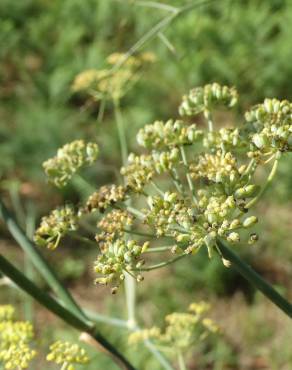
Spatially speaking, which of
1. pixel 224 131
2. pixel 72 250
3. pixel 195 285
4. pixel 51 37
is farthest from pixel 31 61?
pixel 224 131

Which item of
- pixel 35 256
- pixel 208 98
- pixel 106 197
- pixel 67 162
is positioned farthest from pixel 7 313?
pixel 208 98

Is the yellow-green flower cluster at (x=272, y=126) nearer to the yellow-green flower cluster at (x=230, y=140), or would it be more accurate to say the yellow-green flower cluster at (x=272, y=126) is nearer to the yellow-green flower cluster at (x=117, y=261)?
the yellow-green flower cluster at (x=230, y=140)

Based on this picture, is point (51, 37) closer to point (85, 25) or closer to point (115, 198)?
point (85, 25)

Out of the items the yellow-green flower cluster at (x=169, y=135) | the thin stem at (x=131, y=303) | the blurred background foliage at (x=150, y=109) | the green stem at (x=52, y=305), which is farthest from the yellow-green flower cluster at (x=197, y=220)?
the blurred background foliage at (x=150, y=109)

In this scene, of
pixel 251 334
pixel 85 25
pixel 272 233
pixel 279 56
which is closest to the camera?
pixel 251 334

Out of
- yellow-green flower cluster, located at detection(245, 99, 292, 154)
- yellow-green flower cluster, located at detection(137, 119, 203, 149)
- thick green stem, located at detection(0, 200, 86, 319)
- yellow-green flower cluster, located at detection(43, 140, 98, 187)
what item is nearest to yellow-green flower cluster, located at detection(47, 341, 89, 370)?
A: thick green stem, located at detection(0, 200, 86, 319)
